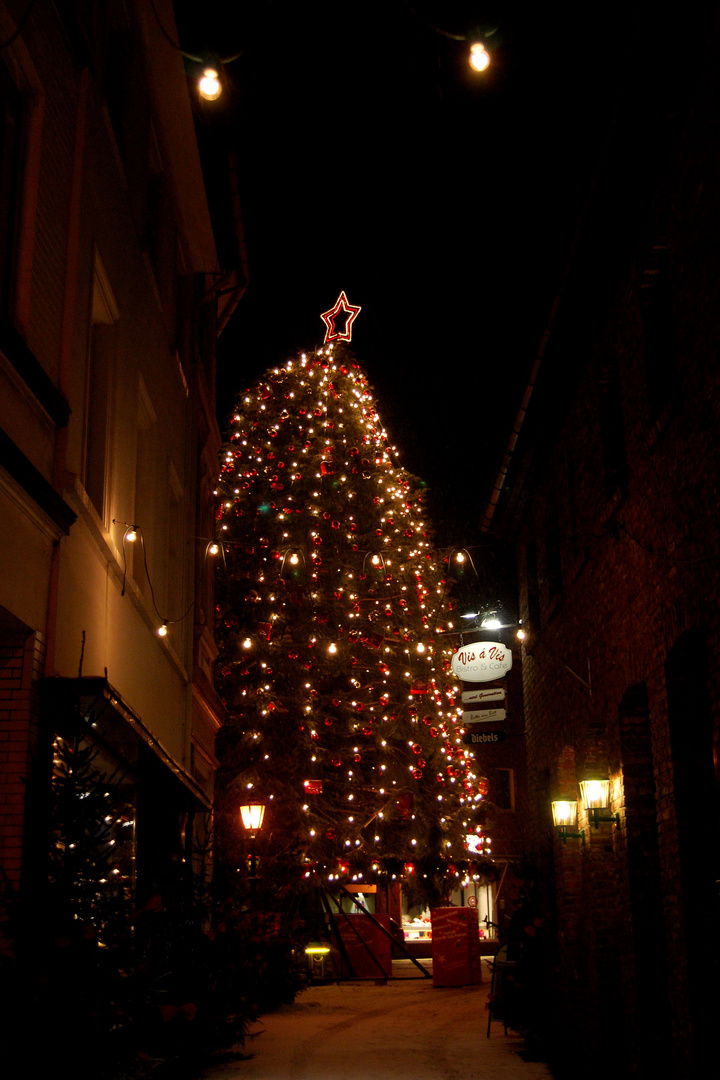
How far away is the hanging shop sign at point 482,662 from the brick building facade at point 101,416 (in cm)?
1389

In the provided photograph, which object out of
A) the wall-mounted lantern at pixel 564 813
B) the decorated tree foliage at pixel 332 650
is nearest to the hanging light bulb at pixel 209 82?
the wall-mounted lantern at pixel 564 813

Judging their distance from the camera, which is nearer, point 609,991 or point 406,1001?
point 609,991

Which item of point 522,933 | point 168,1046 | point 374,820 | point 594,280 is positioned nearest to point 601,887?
point 522,933

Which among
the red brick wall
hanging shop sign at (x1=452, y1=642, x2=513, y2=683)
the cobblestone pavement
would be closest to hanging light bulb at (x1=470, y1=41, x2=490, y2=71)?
the red brick wall

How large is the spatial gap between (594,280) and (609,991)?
7251 millimetres

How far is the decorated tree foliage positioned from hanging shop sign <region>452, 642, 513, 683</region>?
4.76m

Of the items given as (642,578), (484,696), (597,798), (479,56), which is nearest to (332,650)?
(484,696)

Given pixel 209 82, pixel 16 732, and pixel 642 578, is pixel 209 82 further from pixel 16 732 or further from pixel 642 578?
pixel 642 578

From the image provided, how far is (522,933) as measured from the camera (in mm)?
13461

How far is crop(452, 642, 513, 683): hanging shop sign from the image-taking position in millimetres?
29875

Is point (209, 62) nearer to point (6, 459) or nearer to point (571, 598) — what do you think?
point (6, 459)

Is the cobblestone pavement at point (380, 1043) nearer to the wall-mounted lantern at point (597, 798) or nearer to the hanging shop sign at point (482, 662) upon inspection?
the wall-mounted lantern at point (597, 798)

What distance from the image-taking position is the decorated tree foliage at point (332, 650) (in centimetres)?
2147

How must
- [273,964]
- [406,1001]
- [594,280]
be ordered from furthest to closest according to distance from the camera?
[406,1001]
[273,964]
[594,280]
